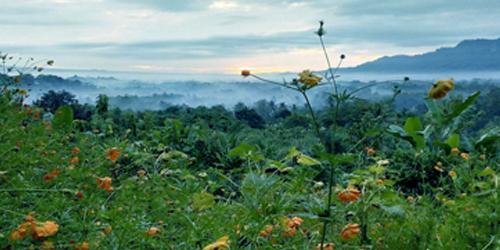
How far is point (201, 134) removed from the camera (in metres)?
4.12

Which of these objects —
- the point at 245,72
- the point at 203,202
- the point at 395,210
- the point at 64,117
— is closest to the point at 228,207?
the point at 203,202

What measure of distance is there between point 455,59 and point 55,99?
11.7 ft

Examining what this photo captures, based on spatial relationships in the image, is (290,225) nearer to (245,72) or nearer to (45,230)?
(245,72)

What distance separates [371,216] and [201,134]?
7.63ft

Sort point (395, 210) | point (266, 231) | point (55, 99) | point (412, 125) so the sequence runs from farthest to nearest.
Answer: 1. point (55, 99)
2. point (412, 125)
3. point (395, 210)
4. point (266, 231)

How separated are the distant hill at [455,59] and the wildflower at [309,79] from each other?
235 cm

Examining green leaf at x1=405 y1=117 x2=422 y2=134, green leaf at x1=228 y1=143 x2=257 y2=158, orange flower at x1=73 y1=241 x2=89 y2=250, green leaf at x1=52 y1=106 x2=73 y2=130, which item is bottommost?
orange flower at x1=73 y1=241 x2=89 y2=250

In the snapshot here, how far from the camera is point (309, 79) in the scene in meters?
1.42

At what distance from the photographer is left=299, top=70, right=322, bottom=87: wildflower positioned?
4.65ft

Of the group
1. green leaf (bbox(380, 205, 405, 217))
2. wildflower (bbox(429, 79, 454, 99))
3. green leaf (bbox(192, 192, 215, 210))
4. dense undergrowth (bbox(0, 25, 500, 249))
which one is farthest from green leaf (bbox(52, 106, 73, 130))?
wildflower (bbox(429, 79, 454, 99))

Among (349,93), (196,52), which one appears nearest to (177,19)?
(196,52)

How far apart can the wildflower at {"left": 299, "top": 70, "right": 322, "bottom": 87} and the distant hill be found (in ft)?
7.70

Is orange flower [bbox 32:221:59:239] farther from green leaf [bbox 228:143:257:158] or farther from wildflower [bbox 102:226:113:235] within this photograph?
green leaf [bbox 228:143:257:158]

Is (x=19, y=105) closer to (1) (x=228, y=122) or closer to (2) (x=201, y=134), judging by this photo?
(2) (x=201, y=134)
